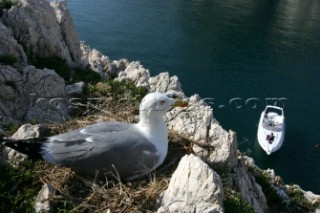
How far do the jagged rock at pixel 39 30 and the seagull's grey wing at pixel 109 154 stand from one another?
27.1 ft

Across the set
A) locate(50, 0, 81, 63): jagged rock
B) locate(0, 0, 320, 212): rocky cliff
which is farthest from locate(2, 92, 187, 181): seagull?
locate(50, 0, 81, 63): jagged rock

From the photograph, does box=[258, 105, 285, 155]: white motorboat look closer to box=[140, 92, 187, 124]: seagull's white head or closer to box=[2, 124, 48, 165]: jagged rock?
box=[140, 92, 187, 124]: seagull's white head

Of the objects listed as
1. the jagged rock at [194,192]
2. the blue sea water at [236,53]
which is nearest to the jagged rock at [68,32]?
the blue sea water at [236,53]

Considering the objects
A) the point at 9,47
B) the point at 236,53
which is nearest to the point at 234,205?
the point at 9,47

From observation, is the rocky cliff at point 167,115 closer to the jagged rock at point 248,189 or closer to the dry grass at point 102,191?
the jagged rock at point 248,189

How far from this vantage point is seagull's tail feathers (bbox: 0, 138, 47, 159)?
6.83 metres

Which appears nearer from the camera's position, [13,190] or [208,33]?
[13,190]

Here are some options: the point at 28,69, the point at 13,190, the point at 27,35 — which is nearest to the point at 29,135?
the point at 13,190

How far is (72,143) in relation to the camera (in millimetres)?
7129

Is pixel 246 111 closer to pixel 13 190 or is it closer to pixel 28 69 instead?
pixel 28 69

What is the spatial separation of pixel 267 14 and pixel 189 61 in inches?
1072

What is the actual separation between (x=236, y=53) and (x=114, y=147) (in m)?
44.5

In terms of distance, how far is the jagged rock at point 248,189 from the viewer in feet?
27.3

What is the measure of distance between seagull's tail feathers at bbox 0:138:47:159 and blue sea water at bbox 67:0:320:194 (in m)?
20.4
